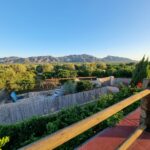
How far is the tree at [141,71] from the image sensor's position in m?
15.5

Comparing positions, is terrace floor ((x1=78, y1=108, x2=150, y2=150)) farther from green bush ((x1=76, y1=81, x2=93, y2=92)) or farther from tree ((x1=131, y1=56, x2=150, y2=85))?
tree ((x1=131, y1=56, x2=150, y2=85))

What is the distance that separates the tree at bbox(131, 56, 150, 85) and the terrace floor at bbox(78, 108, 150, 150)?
1231cm

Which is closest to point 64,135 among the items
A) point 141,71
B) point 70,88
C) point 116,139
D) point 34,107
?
point 116,139

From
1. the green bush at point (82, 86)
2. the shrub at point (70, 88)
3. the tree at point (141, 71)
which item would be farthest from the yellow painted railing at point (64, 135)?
the tree at point (141, 71)

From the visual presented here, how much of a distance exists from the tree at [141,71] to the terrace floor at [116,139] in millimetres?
12314

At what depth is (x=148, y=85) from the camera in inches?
106

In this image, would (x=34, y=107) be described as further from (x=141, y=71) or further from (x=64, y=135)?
(x=64, y=135)

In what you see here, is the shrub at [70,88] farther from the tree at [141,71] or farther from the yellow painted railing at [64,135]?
the yellow painted railing at [64,135]

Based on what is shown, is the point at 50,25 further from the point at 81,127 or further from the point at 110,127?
the point at 81,127

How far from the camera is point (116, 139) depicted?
318 cm

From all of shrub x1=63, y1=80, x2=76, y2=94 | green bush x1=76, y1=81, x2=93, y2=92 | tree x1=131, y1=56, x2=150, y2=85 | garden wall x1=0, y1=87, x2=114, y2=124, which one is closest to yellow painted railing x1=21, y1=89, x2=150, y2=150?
garden wall x1=0, y1=87, x2=114, y2=124

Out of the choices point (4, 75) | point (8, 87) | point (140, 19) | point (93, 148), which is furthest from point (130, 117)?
point (4, 75)

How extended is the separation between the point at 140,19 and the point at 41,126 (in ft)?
33.5

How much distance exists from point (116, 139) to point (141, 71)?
1326 cm
